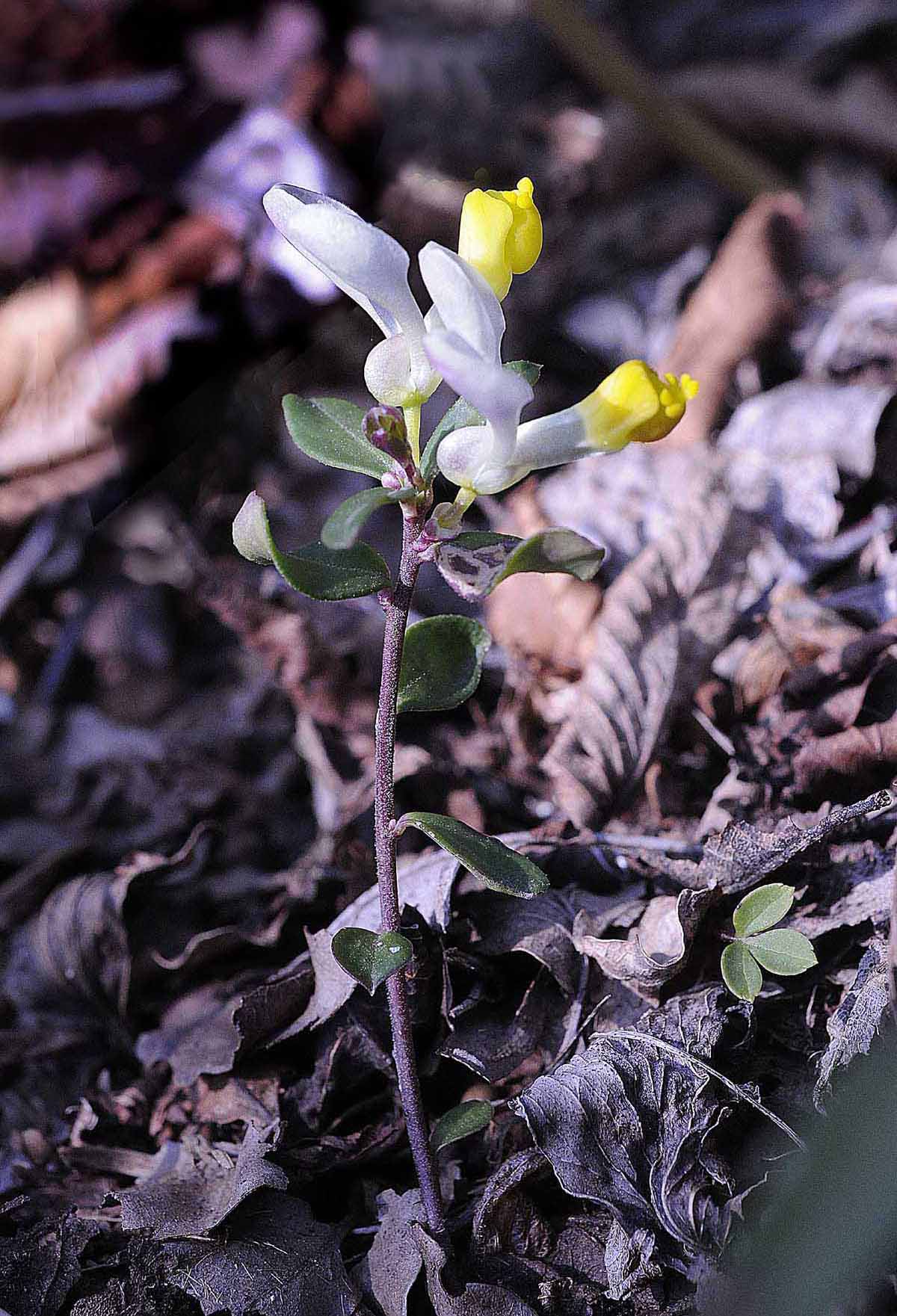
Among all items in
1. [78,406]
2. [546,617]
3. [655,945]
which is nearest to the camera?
[655,945]

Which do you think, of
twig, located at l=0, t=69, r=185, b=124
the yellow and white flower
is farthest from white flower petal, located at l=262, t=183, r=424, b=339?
twig, located at l=0, t=69, r=185, b=124

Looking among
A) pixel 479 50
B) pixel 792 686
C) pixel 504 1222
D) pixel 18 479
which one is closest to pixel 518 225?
pixel 792 686

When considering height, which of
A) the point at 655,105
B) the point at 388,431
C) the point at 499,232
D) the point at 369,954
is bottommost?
the point at 655,105

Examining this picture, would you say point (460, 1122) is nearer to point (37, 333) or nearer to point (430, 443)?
point (430, 443)

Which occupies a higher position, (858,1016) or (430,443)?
(430,443)

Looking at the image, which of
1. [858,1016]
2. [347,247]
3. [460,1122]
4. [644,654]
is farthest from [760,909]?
[347,247]

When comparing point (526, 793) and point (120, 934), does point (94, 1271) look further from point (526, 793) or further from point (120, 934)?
point (526, 793)
